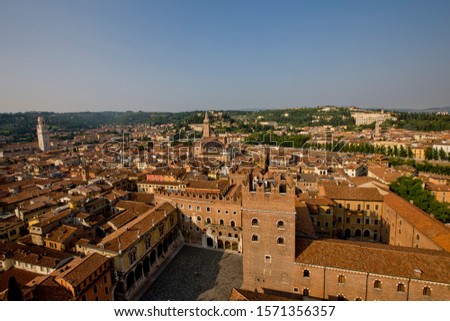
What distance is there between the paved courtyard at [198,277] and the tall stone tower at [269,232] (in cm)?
418

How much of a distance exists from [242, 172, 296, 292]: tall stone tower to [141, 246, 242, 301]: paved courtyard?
13.7 ft

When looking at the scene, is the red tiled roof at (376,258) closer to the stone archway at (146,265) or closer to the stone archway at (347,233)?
the stone archway at (146,265)

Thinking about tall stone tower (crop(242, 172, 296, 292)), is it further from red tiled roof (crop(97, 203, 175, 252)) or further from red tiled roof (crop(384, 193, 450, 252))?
red tiled roof (crop(384, 193, 450, 252))

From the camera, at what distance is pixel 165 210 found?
31.5m

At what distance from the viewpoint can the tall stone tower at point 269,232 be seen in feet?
63.6

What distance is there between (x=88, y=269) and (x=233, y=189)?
20171 millimetres

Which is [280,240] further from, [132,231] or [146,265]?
[132,231]

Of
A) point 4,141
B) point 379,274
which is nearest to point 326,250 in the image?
point 379,274

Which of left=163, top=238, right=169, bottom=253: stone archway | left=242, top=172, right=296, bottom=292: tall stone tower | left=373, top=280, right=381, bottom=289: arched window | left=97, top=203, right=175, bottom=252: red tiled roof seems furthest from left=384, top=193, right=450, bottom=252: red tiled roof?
left=97, top=203, right=175, bottom=252: red tiled roof

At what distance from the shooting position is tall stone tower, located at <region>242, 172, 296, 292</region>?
1939 cm

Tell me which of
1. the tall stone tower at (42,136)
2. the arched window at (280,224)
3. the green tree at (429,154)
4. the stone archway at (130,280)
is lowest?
the stone archway at (130,280)

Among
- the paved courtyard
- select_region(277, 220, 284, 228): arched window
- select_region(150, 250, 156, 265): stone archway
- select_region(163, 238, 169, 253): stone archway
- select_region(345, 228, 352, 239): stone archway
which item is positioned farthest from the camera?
select_region(345, 228, 352, 239): stone archway

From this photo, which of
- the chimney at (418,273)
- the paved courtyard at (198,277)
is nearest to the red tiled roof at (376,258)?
the chimney at (418,273)

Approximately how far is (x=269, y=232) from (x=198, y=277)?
31.4 feet
